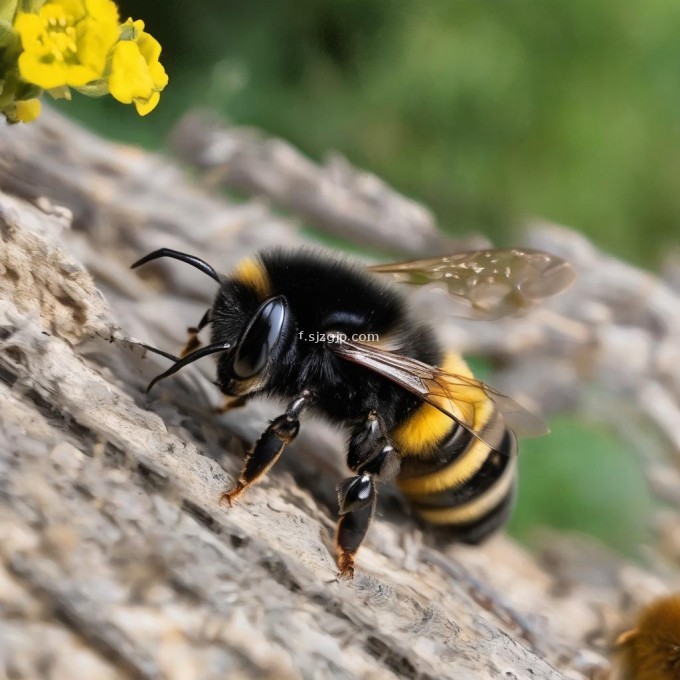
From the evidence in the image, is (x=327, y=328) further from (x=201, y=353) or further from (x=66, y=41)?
(x=66, y=41)

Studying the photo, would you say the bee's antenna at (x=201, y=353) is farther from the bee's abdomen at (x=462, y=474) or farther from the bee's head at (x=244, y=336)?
Result: the bee's abdomen at (x=462, y=474)

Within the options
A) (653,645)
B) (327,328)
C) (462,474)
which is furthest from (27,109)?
(653,645)

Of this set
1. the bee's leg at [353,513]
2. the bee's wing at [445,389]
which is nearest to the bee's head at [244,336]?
the bee's wing at [445,389]

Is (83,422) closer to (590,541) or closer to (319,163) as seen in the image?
(590,541)

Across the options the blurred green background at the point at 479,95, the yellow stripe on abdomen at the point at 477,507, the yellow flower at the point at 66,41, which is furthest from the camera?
the blurred green background at the point at 479,95

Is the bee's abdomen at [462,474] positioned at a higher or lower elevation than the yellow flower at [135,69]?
lower

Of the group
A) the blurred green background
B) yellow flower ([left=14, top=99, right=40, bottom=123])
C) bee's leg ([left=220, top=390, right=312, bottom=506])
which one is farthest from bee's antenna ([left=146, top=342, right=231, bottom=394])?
the blurred green background
